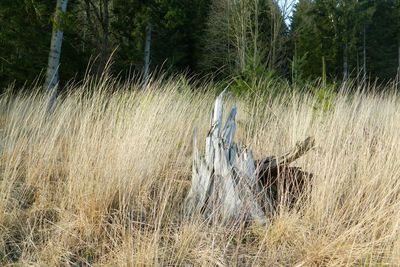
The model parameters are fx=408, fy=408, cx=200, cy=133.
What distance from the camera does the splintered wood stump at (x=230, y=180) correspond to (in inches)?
98.3

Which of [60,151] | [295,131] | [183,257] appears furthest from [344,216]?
[60,151]

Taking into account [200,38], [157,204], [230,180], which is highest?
[200,38]

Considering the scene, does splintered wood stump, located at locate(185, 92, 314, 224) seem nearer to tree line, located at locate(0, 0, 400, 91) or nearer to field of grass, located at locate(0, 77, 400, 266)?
field of grass, located at locate(0, 77, 400, 266)

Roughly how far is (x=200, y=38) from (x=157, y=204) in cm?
1953

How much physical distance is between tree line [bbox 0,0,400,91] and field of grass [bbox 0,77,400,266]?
1.71 meters

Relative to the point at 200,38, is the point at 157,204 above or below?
below

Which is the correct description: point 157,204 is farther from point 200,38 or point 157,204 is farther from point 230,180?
point 200,38

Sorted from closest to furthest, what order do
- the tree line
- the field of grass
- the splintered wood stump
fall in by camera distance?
the field of grass → the splintered wood stump → the tree line

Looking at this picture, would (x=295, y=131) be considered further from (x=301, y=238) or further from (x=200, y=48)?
(x=200, y=48)

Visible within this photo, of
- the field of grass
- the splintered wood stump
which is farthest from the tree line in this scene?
the splintered wood stump

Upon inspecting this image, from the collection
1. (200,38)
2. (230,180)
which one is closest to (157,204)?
(230,180)

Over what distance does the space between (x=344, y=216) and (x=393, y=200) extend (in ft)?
1.20

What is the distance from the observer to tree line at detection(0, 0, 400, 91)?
975cm

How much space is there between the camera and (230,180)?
263 cm
